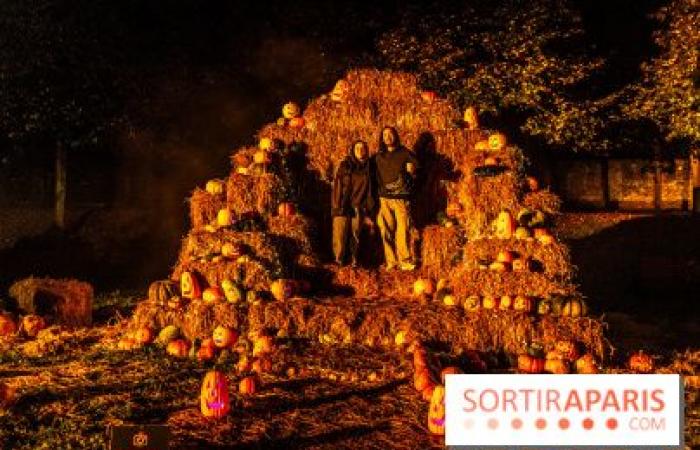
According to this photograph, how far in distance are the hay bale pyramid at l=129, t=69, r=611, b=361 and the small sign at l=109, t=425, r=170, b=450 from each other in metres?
4.66

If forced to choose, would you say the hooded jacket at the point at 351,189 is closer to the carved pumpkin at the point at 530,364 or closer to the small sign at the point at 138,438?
the carved pumpkin at the point at 530,364

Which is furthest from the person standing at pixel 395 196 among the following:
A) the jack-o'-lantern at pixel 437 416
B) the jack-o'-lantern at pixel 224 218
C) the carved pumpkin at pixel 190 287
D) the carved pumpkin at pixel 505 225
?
the jack-o'-lantern at pixel 437 416

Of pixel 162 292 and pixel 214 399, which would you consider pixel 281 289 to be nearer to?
pixel 162 292

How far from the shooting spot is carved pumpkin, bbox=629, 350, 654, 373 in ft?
28.5

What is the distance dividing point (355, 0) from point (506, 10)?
3.52 m

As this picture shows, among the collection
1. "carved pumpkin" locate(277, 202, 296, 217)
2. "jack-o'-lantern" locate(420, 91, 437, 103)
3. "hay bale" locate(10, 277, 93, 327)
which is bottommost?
"hay bale" locate(10, 277, 93, 327)

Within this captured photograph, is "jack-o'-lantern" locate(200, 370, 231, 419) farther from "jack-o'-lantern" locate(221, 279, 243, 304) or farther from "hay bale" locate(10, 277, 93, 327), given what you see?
"hay bale" locate(10, 277, 93, 327)

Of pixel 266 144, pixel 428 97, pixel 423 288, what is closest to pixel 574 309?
pixel 423 288

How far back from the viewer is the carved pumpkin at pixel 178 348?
30.8 ft

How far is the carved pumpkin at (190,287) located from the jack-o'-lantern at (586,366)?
4455 millimetres

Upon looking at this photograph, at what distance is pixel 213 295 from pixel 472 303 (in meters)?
3.03

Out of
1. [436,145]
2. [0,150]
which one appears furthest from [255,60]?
[436,145]

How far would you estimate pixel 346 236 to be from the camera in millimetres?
11914

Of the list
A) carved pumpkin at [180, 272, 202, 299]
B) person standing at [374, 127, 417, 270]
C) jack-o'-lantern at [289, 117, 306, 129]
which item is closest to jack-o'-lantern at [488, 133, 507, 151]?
person standing at [374, 127, 417, 270]
